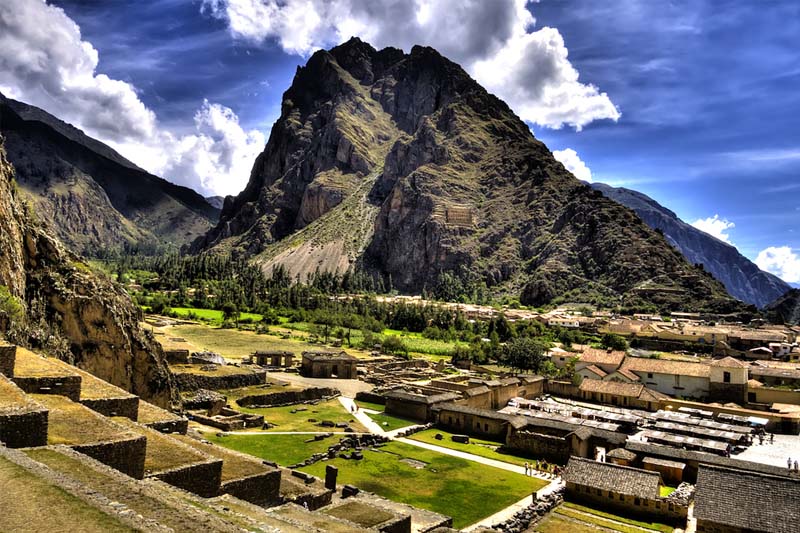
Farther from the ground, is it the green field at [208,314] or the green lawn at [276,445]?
the green field at [208,314]

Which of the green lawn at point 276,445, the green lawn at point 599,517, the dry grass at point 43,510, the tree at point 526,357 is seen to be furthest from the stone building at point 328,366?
the dry grass at point 43,510

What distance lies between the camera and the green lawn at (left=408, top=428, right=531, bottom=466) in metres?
40.5

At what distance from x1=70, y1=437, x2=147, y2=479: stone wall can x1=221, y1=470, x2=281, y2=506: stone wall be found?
12.9 feet

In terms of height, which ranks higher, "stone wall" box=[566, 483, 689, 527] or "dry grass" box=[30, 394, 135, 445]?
"dry grass" box=[30, 394, 135, 445]

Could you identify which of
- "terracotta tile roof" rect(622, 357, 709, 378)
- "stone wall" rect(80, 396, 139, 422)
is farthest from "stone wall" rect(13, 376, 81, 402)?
"terracotta tile roof" rect(622, 357, 709, 378)

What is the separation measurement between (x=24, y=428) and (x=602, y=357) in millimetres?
72931

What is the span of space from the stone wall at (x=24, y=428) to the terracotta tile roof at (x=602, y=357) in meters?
71.0

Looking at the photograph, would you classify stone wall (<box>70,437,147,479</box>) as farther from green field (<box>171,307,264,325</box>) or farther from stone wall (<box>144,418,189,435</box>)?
green field (<box>171,307,264,325</box>)

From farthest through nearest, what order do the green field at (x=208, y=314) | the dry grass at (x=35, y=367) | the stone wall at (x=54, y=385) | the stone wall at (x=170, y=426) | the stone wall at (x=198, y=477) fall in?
the green field at (x=208, y=314) → the stone wall at (x=170, y=426) → the dry grass at (x=35, y=367) → the stone wall at (x=54, y=385) → the stone wall at (x=198, y=477)

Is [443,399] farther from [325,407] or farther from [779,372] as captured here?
[779,372]

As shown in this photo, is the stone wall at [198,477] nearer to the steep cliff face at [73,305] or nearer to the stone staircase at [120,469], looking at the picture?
the stone staircase at [120,469]

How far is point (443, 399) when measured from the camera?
52312 millimetres

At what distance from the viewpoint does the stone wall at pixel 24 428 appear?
13.7m

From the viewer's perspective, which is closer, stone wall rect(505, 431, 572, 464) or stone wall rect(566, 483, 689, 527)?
stone wall rect(566, 483, 689, 527)
